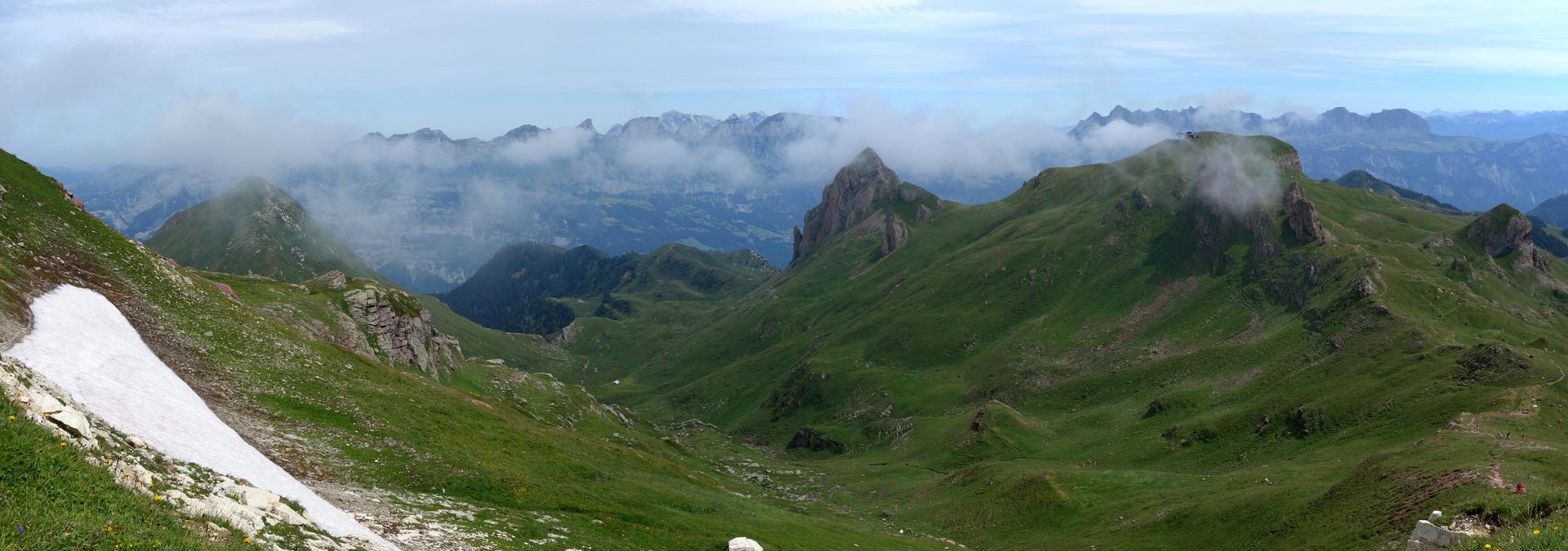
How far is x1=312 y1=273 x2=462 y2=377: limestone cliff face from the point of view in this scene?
116 meters

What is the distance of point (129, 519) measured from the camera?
69.6ft

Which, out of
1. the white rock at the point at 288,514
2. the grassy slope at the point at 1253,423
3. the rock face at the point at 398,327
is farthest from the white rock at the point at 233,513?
the rock face at the point at 398,327

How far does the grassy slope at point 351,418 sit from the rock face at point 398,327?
116 ft

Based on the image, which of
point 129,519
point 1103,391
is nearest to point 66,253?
point 129,519

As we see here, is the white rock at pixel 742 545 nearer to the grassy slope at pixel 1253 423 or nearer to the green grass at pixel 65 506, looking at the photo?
the green grass at pixel 65 506

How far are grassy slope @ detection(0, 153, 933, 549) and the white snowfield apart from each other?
2153mm

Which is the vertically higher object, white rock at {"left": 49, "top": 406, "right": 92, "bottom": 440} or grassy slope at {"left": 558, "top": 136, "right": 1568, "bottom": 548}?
white rock at {"left": 49, "top": 406, "right": 92, "bottom": 440}

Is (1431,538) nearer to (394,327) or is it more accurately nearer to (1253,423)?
(1253,423)

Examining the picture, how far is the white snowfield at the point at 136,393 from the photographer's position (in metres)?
36.6

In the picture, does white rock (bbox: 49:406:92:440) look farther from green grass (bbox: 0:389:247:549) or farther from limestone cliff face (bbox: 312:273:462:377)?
limestone cliff face (bbox: 312:273:462:377)

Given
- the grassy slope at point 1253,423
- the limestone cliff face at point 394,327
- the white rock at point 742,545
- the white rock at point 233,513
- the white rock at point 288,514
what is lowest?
the grassy slope at point 1253,423

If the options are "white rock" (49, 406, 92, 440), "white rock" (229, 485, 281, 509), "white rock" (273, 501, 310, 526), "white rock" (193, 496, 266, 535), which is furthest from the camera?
"white rock" (273, 501, 310, 526)

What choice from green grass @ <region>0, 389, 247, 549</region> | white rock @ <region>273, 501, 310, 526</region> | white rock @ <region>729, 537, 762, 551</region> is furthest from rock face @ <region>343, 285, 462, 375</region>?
green grass @ <region>0, 389, 247, 549</region>

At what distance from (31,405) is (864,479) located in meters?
131
